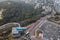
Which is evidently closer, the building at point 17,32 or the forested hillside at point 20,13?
the building at point 17,32

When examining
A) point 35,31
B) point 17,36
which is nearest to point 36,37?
point 35,31

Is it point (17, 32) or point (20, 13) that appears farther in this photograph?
point (20, 13)

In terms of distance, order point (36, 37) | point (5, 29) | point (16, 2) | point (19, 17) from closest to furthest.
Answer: point (36, 37) → point (5, 29) → point (19, 17) → point (16, 2)

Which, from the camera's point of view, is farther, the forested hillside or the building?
the forested hillside

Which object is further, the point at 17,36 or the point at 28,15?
the point at 28,15

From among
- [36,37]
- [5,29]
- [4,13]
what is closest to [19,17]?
[4,13]

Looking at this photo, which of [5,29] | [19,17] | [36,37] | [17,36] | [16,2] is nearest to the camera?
[36,37]

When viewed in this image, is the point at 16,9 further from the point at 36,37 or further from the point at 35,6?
the point at 36,37
